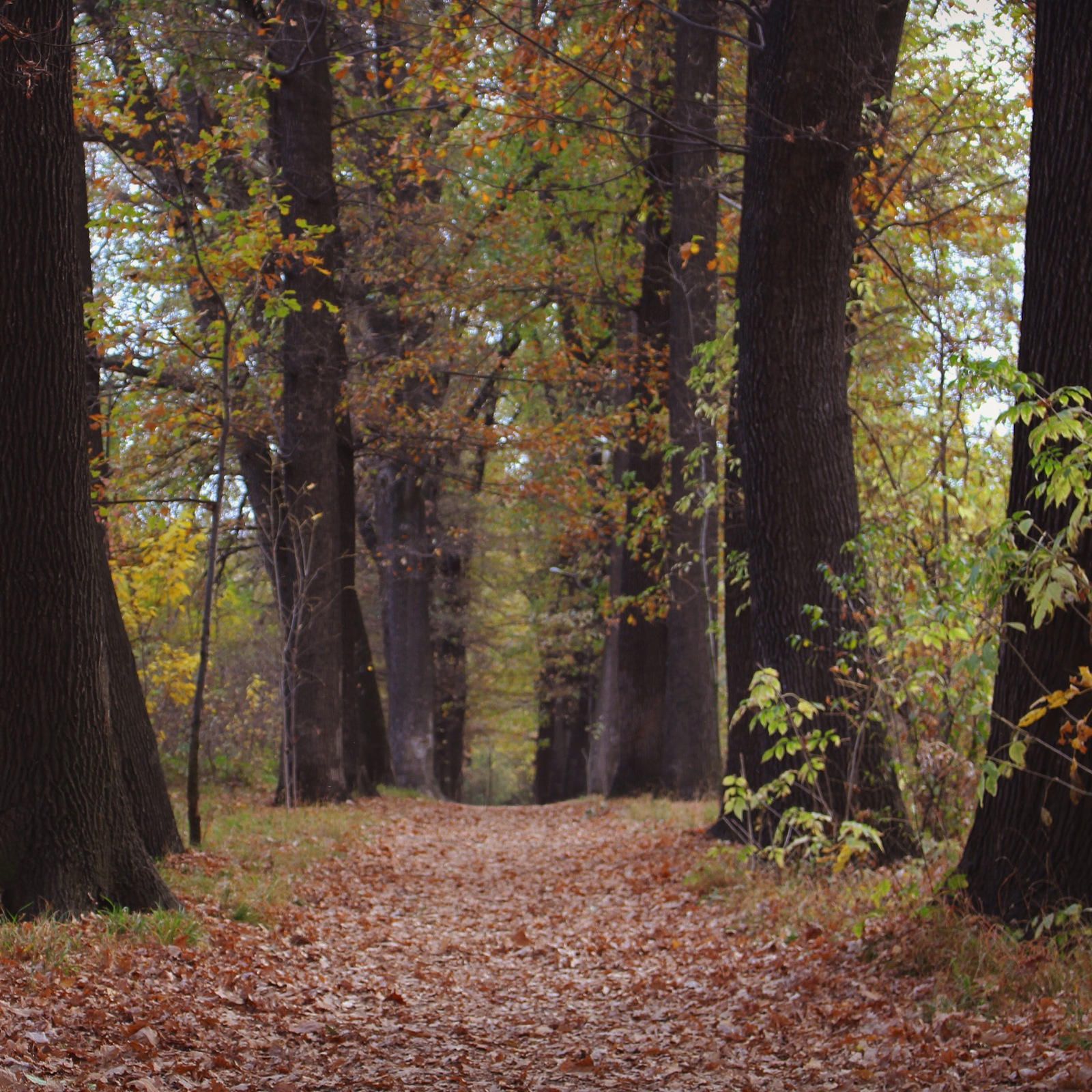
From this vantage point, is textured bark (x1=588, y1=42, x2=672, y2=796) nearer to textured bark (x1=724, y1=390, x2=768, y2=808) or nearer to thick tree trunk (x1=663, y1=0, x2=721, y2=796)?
thick tree trunk (x1=663, y1=0, x2=721, y2=796)

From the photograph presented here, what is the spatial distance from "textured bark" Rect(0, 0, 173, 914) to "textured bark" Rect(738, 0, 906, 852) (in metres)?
4.65

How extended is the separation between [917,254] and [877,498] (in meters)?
5.75

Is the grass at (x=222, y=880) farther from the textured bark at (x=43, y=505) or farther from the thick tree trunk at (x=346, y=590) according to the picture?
the thick tree trunk at (x=346, y=590)

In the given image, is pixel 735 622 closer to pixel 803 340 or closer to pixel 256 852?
pixel 803 340

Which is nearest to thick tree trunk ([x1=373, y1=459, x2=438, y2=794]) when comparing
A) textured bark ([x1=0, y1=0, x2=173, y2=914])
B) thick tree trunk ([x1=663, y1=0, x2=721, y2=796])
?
thick tree trunk ([x1=663, y1=0, x2=721, y2=796])

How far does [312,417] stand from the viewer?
1426 centimetres

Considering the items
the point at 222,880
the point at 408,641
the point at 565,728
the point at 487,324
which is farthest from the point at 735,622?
the point at 565,728

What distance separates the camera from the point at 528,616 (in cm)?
2864

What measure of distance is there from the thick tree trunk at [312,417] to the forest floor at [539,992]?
5.18m

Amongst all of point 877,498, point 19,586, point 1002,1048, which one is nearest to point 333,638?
point 877,498

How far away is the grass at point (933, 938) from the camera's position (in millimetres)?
4668

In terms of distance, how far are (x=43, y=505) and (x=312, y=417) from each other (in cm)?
860

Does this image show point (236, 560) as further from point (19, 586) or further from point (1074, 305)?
point (1074, 305)

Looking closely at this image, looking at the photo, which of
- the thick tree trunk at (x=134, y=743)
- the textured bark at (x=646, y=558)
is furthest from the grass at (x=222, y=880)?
the textured bark at (x=646, y=558)
